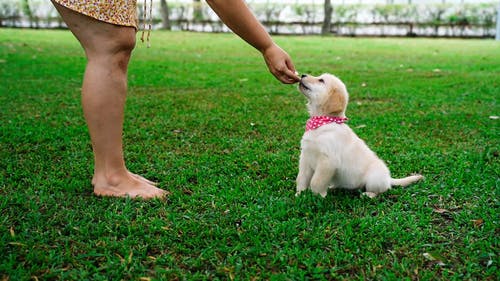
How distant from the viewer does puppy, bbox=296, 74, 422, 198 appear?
10.3 ft

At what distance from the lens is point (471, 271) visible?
2.30 meters

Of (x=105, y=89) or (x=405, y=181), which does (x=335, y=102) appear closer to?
(x=405, y=181)

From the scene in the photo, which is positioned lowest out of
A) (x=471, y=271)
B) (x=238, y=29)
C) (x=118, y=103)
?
(x=471, y=271)

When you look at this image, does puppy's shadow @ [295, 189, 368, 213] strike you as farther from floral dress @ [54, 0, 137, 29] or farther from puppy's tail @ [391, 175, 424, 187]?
floral dress @ [54, 0, 137, 29]

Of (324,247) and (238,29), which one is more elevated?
(238,29)

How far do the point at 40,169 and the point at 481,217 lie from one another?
9.19ft

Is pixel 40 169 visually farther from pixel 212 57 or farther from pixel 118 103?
pixel 212 57

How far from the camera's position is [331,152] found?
10.3 ft

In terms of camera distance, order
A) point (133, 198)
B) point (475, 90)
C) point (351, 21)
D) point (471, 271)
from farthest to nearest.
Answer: point (351, 21), point (475, 90), point (133, 198), point (471, 271)

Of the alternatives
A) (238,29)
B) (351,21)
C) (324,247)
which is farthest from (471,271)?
(351,21)

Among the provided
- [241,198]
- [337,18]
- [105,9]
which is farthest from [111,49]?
[337,18]

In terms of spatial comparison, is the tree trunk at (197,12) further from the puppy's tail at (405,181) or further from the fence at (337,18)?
the puppy's tail at (405,181)

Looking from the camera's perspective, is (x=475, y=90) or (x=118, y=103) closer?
(x=118, y=103)

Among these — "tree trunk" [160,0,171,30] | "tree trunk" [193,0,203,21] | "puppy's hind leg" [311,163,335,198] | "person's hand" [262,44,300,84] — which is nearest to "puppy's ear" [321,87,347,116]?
"person's hand" [262,44,300,84]
